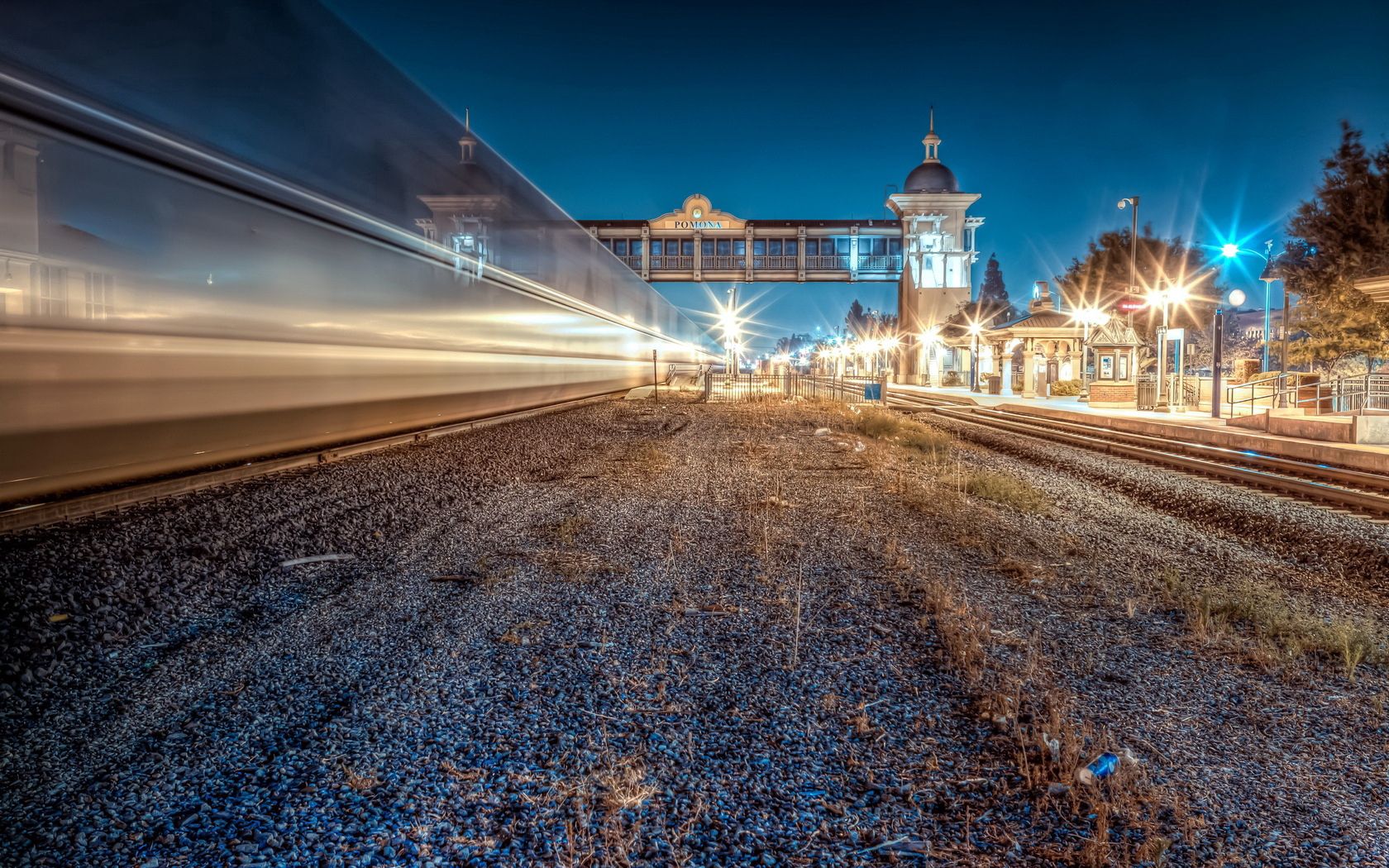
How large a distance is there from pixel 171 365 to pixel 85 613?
1.27 metres

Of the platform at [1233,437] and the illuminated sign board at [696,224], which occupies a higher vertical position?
the illuminated sign board at [696,224]

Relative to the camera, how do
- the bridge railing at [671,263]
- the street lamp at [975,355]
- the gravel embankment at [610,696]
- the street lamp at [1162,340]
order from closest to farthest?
1. the gravel embankment at [610,696]
2. the street lamp at [1162,340]
3. the street lamp at [975,355]
4. the bridge railing at [671,263]

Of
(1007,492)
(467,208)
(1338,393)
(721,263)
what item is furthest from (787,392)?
(721,263)

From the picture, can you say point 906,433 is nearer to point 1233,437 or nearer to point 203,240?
point 1233,437

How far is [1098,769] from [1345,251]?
105 feet

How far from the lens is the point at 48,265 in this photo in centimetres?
331

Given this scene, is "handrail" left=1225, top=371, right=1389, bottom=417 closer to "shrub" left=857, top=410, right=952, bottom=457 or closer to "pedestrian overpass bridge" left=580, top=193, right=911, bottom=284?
"shrub" left=857, top=410, right=952, bottom=457

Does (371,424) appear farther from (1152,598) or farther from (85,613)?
(1152,598)

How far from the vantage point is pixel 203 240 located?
4.04m

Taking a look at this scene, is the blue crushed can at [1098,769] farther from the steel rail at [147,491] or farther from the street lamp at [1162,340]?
the street lamp at [1162,340]

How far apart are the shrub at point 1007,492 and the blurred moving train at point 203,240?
6063 mm

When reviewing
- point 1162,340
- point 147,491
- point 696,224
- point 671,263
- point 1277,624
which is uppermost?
point 696,224

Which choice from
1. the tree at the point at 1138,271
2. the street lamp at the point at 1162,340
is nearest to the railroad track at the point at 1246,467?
the street lamp at the point at 1162,340

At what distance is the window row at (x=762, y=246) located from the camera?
60.4 metres
